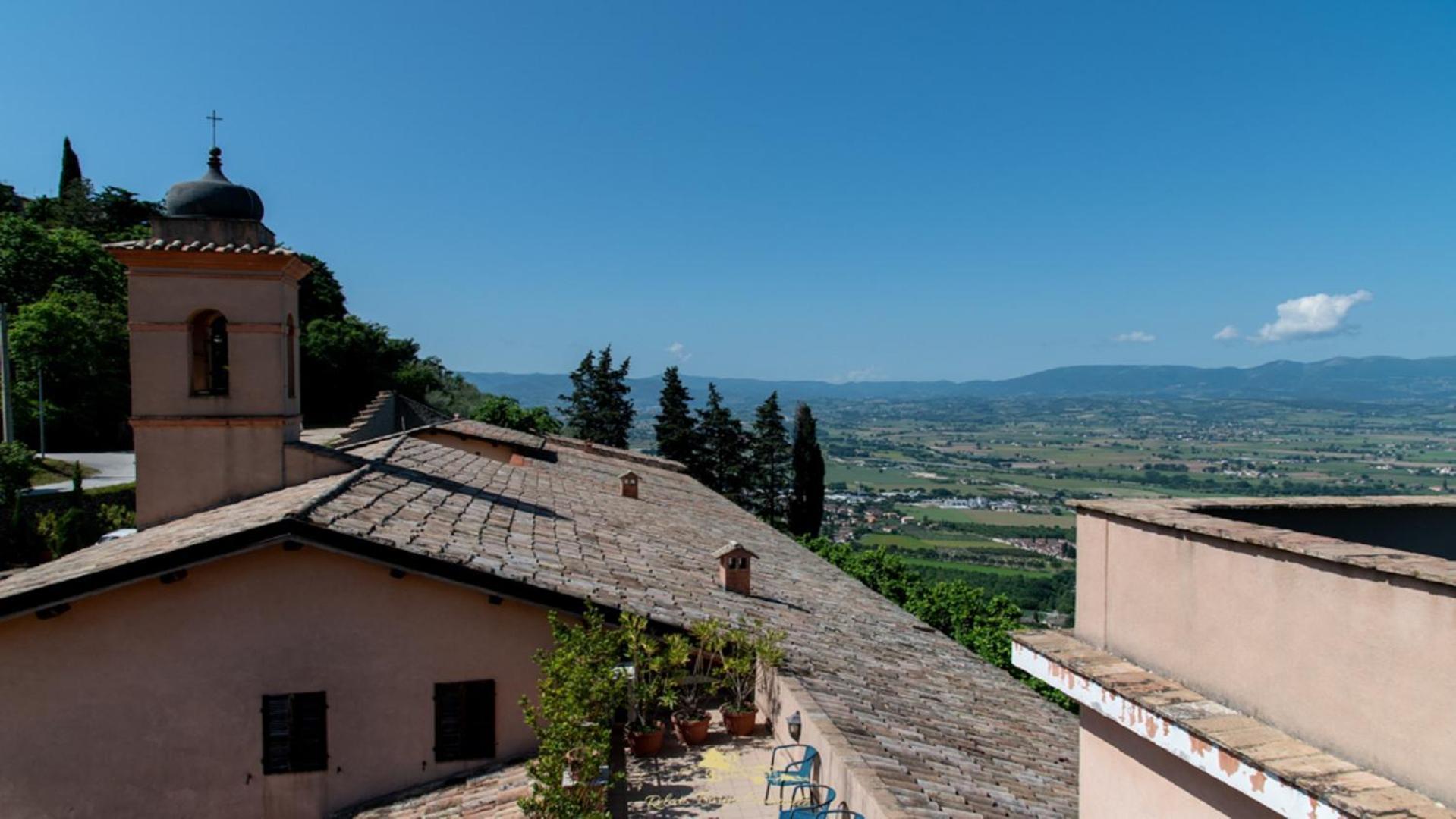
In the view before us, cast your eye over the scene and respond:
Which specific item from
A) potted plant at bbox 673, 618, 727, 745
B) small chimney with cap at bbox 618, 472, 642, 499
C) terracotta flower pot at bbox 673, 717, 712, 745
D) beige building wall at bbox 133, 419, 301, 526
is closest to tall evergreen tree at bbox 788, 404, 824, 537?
small chimney with cap at bbox 618, 472, 642, 499

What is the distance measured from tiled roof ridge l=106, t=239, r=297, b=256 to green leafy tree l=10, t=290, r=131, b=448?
3641 centimetres

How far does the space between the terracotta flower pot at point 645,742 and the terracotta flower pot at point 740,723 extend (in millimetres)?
721

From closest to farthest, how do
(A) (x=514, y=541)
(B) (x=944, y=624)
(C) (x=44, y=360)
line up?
(A) (x=514, y=541) → (B) (x=944, y=624) → (C) (x=44, y=360)

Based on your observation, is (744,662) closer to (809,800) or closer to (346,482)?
(809,800)

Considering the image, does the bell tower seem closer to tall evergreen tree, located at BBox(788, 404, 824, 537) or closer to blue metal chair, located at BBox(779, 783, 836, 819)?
blue metal chair, located at BBox(779, 783, 836, 819)

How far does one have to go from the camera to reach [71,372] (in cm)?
4119

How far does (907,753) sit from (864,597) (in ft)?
30.8

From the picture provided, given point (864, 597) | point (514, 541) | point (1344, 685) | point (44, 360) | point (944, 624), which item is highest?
point (44, 360)

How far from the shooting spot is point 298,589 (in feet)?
24.3

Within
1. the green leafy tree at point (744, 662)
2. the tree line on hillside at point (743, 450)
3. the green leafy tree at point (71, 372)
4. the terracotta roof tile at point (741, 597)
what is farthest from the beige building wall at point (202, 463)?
the tree line on hillside at point (743, 450)

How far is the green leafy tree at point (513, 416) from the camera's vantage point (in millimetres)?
44906

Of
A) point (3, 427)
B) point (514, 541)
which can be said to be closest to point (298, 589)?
point (514, 541)

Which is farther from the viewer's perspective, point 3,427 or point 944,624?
point 3,427

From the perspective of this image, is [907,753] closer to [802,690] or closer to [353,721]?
[802,690]
